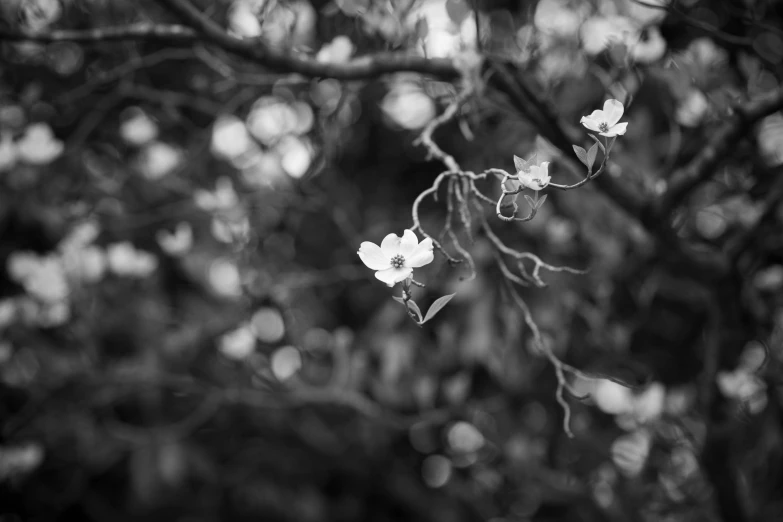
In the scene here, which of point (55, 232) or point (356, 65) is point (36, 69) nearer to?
point (55, 232)

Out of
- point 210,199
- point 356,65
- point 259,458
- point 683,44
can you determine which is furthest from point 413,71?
point 259,458

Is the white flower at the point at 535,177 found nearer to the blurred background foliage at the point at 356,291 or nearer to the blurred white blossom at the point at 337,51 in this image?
the blurred background foliage at the point at 356,291

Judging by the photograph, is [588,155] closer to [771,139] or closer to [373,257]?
[373,257]

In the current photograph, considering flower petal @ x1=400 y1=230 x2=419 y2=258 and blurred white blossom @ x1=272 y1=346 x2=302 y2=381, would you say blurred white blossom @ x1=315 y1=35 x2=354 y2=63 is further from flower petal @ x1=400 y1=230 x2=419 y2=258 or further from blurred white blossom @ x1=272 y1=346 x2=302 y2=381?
blurred white blossom @ x1=272 y1=346 x2=302 y2=381

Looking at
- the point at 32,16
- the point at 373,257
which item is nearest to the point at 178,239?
the point at 32,16

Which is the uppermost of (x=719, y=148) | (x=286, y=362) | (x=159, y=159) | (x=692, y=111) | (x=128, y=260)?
(x=719, y=148)

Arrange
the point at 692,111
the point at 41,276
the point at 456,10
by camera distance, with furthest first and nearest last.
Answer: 1. the point at 41,276
2. the point at 692,111
3. the point at 456,10

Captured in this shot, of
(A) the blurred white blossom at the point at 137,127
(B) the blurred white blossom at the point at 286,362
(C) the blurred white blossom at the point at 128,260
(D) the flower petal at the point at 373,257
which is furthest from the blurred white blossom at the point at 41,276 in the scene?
(D) the flower petal at the point at 373,257
